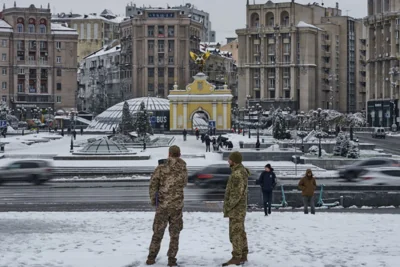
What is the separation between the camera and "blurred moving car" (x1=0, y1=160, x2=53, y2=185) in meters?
30.8

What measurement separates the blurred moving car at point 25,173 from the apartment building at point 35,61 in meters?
90.8

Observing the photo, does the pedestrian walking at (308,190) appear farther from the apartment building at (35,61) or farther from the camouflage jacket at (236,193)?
the apartment building at (35,61)

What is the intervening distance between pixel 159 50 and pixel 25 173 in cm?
10121

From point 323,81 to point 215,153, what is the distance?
7838 cm

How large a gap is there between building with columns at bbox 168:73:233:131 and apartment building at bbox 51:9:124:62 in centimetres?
7747

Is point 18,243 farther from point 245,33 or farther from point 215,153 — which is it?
point 245,33

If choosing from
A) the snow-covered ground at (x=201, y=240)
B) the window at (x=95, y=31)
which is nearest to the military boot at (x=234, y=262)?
the snow-covered ground at (x=201, y=240)

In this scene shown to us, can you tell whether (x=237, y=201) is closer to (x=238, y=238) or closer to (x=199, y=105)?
(x=238, y=238)

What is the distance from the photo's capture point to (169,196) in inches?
446

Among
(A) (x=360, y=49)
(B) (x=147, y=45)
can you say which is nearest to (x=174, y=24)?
(B) (x=147, y=45)

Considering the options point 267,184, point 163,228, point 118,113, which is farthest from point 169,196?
point 118,113

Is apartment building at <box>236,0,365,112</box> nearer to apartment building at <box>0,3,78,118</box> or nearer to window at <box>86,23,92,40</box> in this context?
apartment building at <box>0,3,78,118</box>

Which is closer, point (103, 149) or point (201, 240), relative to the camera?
point (201, 240)

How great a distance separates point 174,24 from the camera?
425 ft
